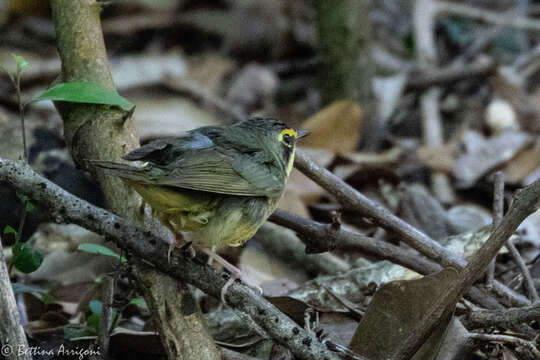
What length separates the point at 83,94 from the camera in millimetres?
2926

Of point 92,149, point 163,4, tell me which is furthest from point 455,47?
point 92,149

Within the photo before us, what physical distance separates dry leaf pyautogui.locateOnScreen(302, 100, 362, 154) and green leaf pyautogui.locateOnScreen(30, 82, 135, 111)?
3.13m

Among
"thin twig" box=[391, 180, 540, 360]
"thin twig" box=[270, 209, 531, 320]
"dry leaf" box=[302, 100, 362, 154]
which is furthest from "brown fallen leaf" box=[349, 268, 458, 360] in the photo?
"dry leaf" box=[302, 100, 362, 154]

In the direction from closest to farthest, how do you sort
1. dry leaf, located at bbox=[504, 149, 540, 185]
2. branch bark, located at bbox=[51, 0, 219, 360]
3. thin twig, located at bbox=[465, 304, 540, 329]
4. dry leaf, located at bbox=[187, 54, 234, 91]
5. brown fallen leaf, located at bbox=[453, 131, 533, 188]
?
thin twig, located at bbox=[465, 304, 540, 329], branch bark, located at bbox=[51, 0, 219, 360], dry leaf, located at bbox=[504, 149, 540, 185], brown fallen leaf, located at bbox=[453, 131, 533, 188], dry leaf, located at bbox=[187, 54, 234, 91]

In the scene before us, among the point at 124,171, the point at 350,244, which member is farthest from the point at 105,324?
the point at 350,244

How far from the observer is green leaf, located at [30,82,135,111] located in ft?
9.47

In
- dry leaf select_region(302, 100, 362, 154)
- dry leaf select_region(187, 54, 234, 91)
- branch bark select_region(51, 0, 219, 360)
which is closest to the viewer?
branch bark select_region(51, 0, 219, 360)

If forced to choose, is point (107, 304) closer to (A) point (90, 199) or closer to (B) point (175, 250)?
(B) point (175, 250)

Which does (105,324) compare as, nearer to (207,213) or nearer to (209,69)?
(207,213)

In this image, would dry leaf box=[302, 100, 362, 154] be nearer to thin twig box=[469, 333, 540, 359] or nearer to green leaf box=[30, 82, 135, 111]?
green leaf box=[30, 82, 135, 111]

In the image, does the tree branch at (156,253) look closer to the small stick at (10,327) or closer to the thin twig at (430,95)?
the small stick at (10,327)

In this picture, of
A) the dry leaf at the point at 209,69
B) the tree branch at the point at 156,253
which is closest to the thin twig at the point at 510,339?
the tree branch at the point at 156,253

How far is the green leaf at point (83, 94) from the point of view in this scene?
9.47 feet

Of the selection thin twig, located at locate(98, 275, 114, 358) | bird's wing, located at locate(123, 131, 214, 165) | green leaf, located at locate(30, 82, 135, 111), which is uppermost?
green leaf, located at locate(30, 82, 135, 111)
